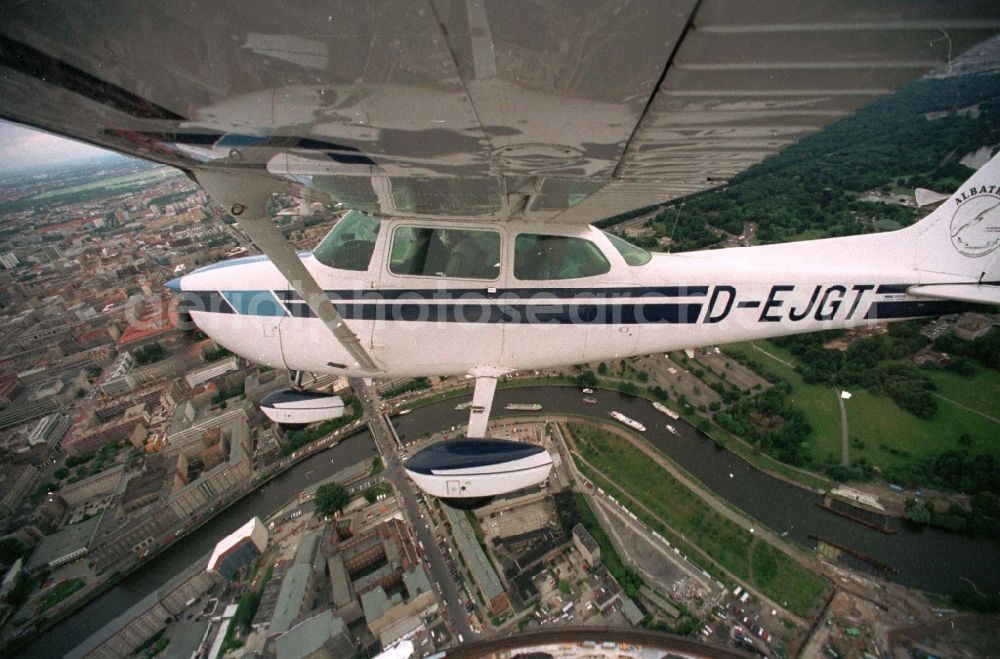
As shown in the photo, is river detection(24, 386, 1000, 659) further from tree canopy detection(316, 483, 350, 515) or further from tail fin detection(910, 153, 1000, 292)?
tail fin detection(910, 153, 1000, 292)

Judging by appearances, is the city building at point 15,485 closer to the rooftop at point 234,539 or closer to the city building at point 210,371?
the city building at point 210,371

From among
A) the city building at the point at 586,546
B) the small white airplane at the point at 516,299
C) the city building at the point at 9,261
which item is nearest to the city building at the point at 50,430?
the city building at the point at 9,261

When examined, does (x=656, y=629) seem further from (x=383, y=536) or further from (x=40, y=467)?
(x=40, y=467)

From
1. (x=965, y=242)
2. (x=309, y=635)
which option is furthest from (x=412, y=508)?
(x=965, y=242)

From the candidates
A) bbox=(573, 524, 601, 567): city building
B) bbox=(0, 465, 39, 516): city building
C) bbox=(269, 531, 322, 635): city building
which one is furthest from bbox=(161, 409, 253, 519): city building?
bbox=(573, 524, 601, 567): city building

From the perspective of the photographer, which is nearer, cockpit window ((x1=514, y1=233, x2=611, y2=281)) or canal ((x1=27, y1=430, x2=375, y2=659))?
cockpit window ((x1=514, y1=233, x2=611, y2=281))

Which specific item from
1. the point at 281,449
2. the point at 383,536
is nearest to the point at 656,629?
the point at 383,536

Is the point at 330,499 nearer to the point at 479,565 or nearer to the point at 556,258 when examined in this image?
the point at 479,565
